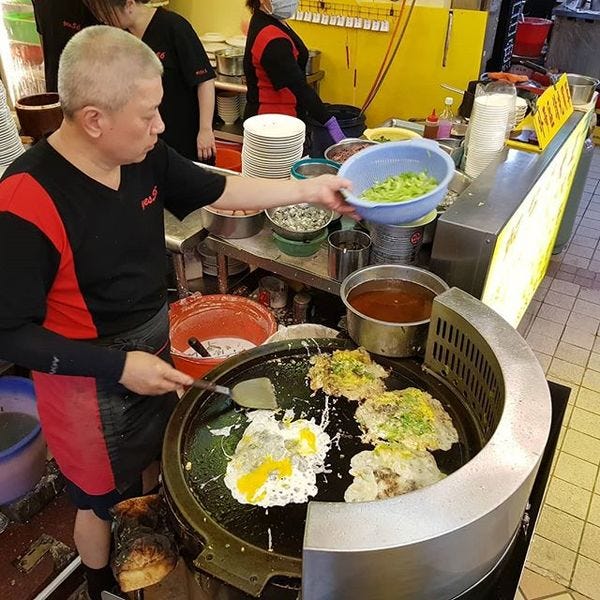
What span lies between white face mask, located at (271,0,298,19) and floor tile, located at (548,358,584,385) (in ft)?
8.58

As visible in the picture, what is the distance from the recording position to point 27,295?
53.7 inches

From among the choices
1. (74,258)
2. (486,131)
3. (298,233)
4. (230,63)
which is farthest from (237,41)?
(74,258)

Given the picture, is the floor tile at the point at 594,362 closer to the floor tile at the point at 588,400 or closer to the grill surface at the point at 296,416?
the floor tile at the point at 588,400

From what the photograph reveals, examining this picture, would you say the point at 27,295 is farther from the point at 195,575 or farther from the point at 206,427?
the point at 195,575

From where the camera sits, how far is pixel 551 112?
2.56 m

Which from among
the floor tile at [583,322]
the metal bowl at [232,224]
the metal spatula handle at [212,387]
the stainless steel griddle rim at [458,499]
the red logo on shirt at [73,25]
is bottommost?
the floor tile at [583,322]

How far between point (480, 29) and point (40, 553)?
4541 mm

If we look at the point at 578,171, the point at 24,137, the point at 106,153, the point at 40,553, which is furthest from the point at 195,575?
the point at 578,171

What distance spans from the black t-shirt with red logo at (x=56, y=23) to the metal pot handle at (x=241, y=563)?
10.5 feet

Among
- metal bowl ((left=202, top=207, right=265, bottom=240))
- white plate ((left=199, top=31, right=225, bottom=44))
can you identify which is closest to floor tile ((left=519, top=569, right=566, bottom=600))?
metal bowl ((left=202, top=207, right=265, bottom=240))

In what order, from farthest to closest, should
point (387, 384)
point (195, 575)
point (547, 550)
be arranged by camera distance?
point (547, 550) < point (387, 384) < point (195, 575)

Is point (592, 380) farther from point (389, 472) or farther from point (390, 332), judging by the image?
point (389, 472)

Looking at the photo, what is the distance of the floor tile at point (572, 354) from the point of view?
3588mm

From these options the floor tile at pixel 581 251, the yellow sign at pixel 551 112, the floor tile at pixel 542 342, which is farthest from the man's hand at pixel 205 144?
the floor tile at pixel 581 251
